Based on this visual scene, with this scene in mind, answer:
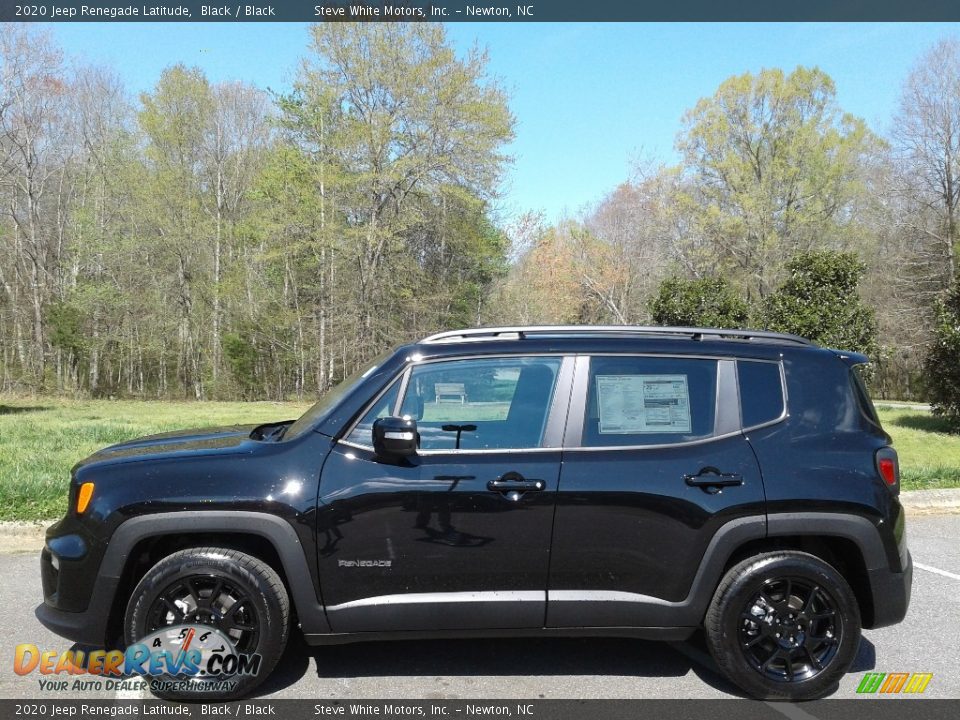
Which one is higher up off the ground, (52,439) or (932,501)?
(932,501)

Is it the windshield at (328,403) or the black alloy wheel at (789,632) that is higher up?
the windshield at (328,403)

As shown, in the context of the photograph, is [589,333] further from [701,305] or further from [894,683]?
[701,305]

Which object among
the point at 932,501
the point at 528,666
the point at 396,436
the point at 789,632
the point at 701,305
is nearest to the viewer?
the point at 396,436

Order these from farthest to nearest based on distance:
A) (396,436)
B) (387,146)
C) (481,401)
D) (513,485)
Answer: (387,146) < (481,401) < (513,485) < (396,436)

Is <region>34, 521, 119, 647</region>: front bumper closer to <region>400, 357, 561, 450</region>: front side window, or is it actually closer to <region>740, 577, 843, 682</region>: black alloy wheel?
<region>400, 357, 561, 450</region>: front side window

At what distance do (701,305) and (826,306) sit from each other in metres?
2.27

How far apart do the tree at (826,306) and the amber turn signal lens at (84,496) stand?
42.2ft

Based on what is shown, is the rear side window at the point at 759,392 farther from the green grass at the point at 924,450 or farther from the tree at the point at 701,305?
the tree at the point at 701,305

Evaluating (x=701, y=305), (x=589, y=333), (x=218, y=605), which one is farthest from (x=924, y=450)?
(x=218, y=605)

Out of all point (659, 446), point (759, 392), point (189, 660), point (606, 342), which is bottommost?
point (189, 660)

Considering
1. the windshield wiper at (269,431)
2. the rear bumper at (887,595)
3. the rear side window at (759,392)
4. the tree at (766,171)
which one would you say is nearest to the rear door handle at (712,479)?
the rear side window at (759,392)

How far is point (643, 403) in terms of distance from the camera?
373cm

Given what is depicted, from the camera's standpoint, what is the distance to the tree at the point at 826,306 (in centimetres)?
1390

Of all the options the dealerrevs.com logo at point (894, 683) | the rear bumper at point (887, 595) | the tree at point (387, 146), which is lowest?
the dealerrevs.com logo at point (894, 683)
